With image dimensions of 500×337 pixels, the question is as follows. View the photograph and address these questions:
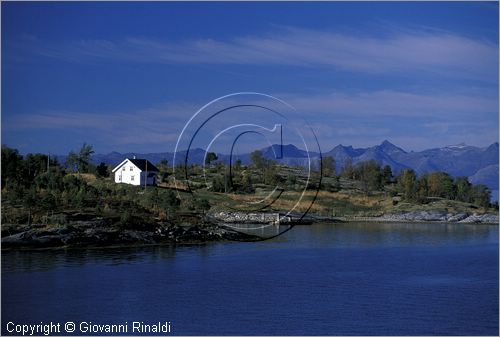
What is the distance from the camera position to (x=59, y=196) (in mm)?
34781

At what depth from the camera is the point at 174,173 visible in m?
55.6

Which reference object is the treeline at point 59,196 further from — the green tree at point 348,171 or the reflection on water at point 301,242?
the green tree at point 348,171

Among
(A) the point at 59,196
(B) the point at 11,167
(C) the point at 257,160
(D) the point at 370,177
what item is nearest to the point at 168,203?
(A) the point at 59,196

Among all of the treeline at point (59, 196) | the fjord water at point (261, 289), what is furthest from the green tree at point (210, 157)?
the fjord water at point (261, 289)

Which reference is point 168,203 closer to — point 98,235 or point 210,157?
point 98,235

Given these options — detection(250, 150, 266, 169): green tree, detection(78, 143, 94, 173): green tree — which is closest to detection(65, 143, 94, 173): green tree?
detection(78, 143, 94, 173): green tree

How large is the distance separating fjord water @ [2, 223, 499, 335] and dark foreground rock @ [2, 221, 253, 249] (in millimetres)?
846

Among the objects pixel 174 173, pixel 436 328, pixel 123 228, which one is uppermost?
pixel 174 173

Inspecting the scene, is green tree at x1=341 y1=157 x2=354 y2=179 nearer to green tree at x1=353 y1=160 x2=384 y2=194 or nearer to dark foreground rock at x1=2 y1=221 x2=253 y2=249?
green tree at x1=353 y1=160 x2=384 y2=194

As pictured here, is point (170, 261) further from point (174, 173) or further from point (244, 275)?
point (174, 173)

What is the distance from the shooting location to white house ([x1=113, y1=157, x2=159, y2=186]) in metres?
46.9

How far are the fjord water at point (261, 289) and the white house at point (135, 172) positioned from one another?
46.6 feet

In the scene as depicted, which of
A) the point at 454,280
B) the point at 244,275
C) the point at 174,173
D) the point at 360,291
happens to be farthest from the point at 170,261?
the point at 174,173

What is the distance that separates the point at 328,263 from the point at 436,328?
34.7ft
